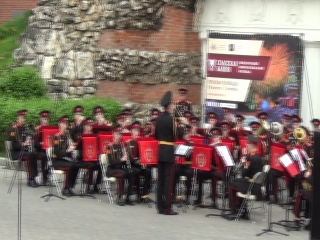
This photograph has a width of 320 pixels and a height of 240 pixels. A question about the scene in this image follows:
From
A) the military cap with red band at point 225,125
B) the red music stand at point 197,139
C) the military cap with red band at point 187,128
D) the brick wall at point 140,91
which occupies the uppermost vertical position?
the brick wall at point 140,91

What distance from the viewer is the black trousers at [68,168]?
15.2 meters

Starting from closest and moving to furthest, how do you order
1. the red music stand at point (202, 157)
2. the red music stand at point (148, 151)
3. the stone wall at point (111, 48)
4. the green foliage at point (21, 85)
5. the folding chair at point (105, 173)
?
1. the red music stand at point (202, 157)
2. the red music stand at point (148, 151)
3. the folding chair at point (105, 173)
4. the green foliage at point (21, 85)
5. the stone wall at point (111, 48)

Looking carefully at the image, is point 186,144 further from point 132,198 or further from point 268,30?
point 268,30

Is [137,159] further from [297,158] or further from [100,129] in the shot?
[297,158]

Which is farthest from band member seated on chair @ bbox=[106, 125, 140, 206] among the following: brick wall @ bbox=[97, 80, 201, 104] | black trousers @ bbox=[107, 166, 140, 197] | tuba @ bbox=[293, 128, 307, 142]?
brick wall @ bbox=[97, 80, 201, 104]

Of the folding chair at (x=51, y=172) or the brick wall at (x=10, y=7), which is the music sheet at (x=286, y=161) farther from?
the brick wall at (x=10, y=7)

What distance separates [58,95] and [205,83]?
4.12 meters

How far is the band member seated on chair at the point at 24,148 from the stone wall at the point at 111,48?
468 cm

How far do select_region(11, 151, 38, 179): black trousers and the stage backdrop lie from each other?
6.03 meters

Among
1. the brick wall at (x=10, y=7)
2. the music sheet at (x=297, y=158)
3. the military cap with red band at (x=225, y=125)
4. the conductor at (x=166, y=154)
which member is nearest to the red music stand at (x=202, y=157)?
the conductor at (x=166, y=154)

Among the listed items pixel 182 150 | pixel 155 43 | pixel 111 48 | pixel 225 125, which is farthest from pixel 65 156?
pixel 155 43

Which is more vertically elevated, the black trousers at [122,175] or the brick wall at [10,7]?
the brick wall at [10,7]

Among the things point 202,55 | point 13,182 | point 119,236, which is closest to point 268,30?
point 202,55

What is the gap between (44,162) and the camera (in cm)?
1623
